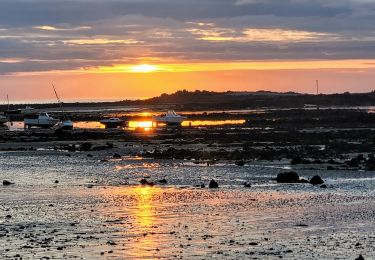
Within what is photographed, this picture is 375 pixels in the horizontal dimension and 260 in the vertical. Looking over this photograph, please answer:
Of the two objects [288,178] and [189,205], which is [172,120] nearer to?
[288,178]

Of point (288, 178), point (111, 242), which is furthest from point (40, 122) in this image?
point (111, 242)

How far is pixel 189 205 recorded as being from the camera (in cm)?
2695

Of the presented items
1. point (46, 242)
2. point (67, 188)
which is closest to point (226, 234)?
point (46, 242)

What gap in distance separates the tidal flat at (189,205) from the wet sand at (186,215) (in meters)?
0.03

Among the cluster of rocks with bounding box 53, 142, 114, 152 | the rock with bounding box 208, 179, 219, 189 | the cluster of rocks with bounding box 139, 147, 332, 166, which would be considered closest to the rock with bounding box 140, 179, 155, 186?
the rock with bounding box 208, 179, 219, 189

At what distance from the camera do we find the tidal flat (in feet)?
62.9

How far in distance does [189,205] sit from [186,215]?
7.75ft

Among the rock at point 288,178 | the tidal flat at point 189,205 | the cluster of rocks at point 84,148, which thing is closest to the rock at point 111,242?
the tidal flat at point 189,205

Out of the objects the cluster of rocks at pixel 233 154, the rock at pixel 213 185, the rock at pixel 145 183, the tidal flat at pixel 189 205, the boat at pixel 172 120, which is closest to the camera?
the tidal flat at pixel 189 205

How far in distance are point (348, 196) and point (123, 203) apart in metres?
8.34

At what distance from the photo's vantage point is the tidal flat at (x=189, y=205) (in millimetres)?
19172

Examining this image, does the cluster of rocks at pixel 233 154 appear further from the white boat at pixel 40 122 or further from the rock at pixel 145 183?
the white boat at pixel 40 122

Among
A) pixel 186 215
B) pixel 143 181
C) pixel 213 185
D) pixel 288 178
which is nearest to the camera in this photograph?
pixel 186 215

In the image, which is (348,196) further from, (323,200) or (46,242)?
(46,242)
